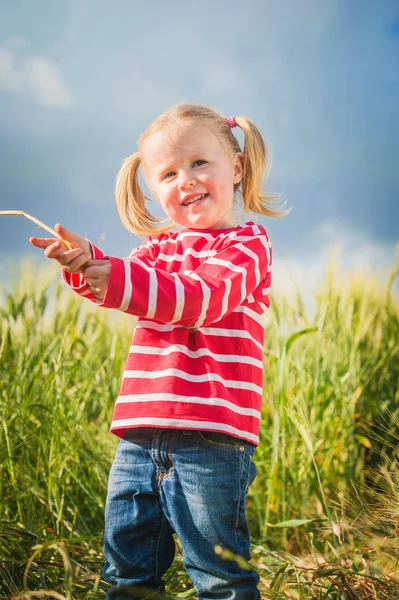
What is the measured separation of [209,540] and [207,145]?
0.69 meters

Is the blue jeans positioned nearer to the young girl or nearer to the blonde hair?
the young girl

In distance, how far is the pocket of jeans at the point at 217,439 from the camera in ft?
3.53

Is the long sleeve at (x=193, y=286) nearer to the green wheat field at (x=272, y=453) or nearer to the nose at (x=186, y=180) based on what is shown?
the nose at (x=186, y=180)

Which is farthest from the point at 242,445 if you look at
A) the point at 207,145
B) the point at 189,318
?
the point at 207,145

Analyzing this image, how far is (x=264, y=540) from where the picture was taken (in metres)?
1.67

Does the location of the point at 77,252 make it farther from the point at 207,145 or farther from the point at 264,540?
the point at 264,540

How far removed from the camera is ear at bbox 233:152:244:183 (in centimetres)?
134

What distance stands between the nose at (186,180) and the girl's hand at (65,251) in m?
0.26

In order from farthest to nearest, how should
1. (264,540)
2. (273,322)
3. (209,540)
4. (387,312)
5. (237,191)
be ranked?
(387,312) < (273,322) < (264,540) < (237,191) < (209,540)

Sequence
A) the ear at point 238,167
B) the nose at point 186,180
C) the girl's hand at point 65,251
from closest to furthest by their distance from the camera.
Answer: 1. the girl's hand at point 65,251
2. the nose at point 186,180
3. the ear at point 238,167

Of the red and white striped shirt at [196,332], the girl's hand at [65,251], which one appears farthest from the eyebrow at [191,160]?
the girl's hand at [65,251]

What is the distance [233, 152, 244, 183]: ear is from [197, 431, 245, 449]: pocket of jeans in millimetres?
530

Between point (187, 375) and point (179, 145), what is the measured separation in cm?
42

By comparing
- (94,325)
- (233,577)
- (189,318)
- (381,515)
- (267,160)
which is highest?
(267,160)
